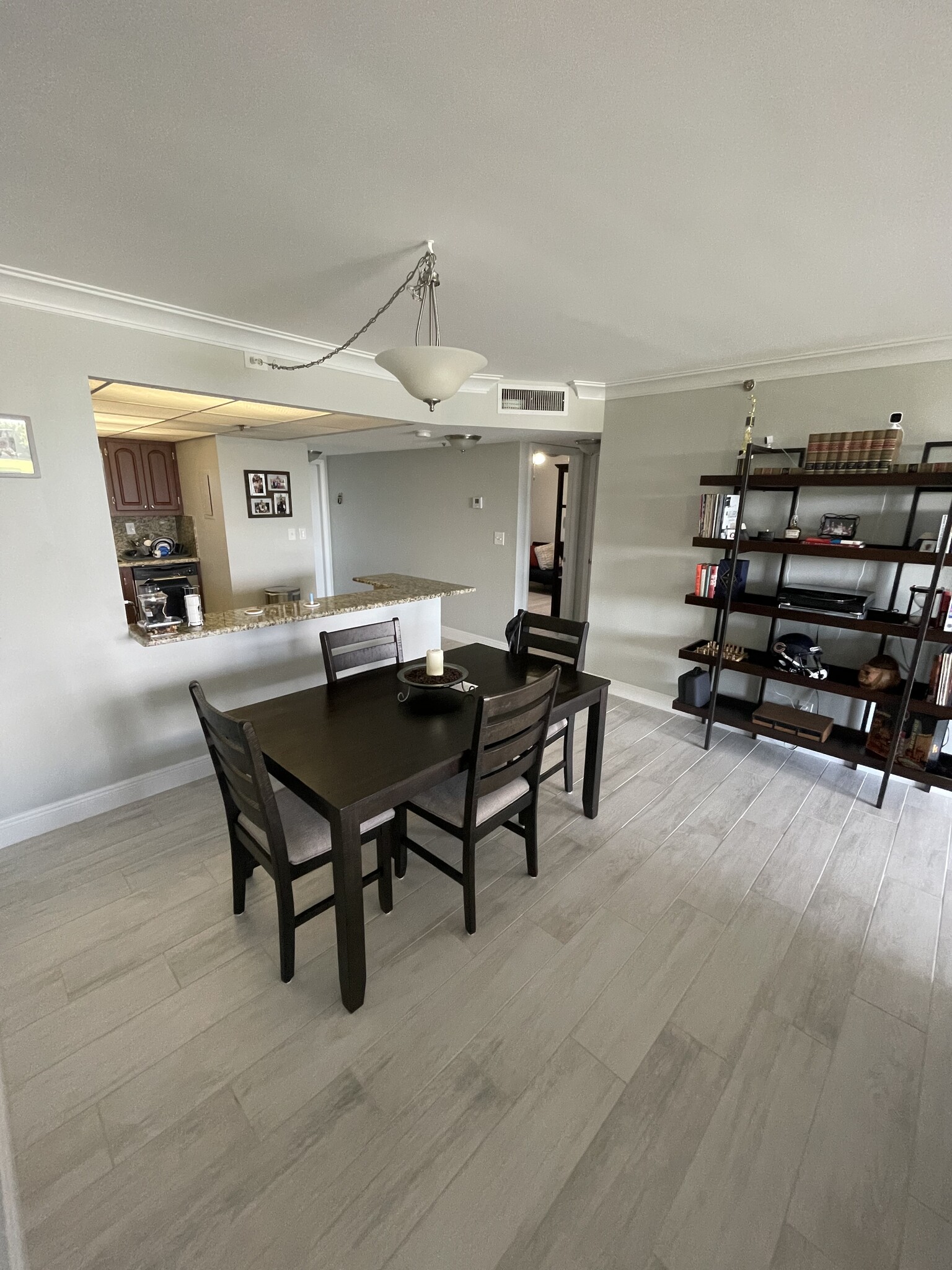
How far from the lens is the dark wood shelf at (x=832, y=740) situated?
2.68m

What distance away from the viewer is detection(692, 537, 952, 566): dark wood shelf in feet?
Answer: 8.38

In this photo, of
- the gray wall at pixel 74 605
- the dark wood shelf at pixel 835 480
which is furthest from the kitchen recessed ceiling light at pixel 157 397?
the dark wood shelf at pixel 835 480

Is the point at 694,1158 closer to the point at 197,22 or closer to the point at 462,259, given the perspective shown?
the point at 197,22

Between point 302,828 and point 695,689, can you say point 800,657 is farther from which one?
point 302,828

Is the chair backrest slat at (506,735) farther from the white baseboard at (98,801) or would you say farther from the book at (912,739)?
the book at (912,739)

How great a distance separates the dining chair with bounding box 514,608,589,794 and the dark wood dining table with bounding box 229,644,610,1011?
0.52 ft

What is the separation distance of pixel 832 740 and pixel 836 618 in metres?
0.77

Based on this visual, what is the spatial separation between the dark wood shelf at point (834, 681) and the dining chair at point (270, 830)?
2.41 m

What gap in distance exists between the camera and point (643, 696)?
162 inches

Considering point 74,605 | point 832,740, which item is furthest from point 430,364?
point 832,740

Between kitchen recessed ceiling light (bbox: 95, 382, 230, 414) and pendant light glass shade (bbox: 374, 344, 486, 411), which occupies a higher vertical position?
kitchen recessed ceiling light (bbox: 95, 382, 230, 414)

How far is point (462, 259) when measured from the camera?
72.4 inches

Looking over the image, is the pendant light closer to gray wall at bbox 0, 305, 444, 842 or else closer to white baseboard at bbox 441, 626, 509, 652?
gray wall at bbox 0, 305, 444, 842

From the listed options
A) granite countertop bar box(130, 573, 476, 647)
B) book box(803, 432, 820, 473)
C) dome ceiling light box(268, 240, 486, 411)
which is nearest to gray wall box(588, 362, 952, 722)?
book box(803, 432, 820, 473)
